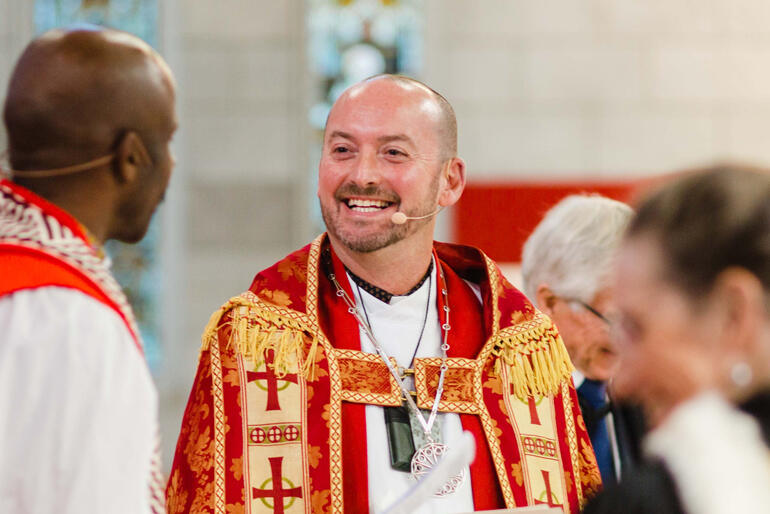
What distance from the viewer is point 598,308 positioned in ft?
11.8

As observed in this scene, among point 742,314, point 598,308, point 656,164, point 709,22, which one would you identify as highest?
point 709,22

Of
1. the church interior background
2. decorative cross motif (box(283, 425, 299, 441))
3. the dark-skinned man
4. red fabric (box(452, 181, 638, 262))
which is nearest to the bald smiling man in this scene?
decorative cross motif (box(283, 425, 299, 441))

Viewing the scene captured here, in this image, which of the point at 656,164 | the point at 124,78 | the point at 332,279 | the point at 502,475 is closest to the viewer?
the point at 124,78

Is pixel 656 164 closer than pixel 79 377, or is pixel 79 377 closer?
pixel 79 377

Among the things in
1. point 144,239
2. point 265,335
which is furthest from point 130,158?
point 144,239

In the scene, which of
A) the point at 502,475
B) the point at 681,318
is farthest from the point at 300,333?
the point at 681,318

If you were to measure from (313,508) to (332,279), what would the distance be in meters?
0.75

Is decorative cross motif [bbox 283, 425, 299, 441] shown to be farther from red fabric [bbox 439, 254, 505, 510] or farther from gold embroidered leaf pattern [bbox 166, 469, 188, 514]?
red fabric [bbox 439, 254, 505, 510]

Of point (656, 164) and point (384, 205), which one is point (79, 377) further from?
point (656, 164)

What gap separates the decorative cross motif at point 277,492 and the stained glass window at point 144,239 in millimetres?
5414

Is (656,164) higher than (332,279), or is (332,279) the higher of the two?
(656,164)

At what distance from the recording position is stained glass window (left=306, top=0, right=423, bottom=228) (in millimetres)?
8461

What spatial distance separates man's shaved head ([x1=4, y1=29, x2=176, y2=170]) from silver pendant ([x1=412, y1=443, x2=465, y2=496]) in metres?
1.50

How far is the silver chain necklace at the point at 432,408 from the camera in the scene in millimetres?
2955
